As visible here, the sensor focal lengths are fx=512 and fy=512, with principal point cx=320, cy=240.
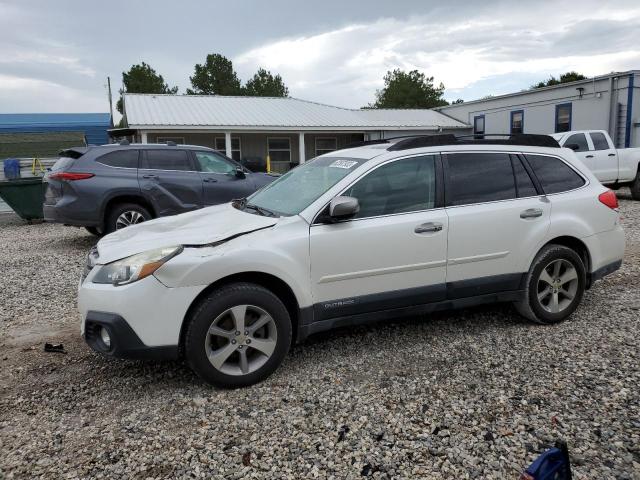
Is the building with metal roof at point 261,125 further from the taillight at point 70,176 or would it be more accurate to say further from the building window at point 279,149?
the taillight at point 70,176

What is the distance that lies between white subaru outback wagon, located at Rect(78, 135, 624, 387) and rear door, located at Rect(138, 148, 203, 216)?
440 cm

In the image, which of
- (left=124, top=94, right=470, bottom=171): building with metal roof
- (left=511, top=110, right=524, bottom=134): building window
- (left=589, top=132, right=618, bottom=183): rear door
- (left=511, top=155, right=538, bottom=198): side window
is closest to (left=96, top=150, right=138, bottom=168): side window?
(left=511, top=155, right=538, bottom=198): side window

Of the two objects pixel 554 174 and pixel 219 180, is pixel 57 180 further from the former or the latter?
pixel 554 174

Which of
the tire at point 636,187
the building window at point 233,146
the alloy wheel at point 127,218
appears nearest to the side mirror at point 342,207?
the alloy wheel at point 127,218

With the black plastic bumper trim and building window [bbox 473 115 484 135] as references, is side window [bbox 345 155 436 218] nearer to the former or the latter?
the black plastic bumper trim

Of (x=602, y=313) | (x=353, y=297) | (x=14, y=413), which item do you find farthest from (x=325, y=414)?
(x=602, y=313)

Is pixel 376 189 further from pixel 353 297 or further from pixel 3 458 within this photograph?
pixel 3 458

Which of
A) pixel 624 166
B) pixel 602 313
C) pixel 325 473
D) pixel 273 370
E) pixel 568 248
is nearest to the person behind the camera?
pixel 325 473

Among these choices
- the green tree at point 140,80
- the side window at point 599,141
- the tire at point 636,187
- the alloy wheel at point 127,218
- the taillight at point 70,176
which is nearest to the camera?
the taillight at point 70,176

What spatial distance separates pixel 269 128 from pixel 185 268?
60.3 ft

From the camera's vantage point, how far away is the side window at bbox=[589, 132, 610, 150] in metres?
13.4

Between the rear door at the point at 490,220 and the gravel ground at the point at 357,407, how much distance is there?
1.77 ft

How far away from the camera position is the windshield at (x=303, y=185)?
3891 millimetres

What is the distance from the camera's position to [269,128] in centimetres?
2094
